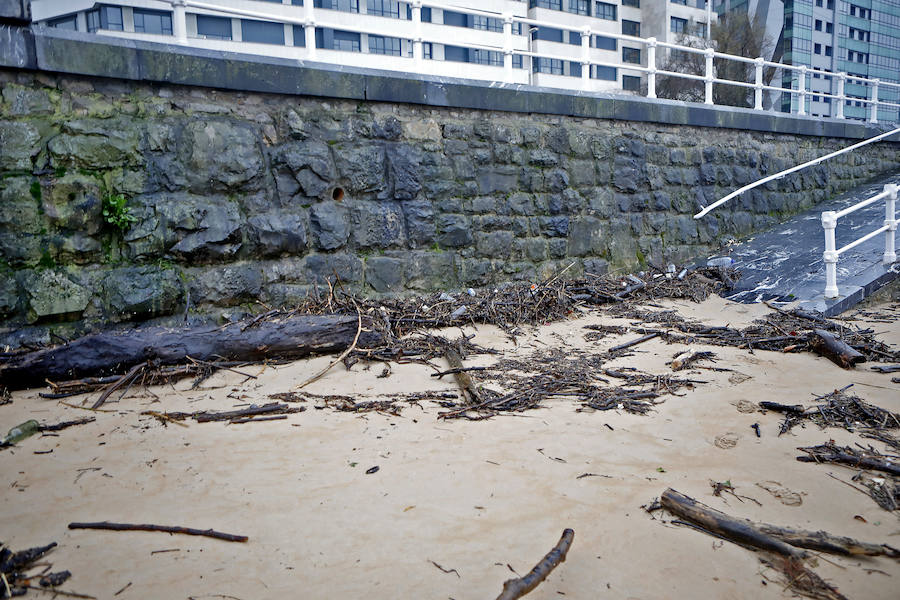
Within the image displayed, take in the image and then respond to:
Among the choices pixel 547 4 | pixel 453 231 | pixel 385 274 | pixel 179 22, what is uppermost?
pixel 547 4

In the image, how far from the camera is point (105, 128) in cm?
556

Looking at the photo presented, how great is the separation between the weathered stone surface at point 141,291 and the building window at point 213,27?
23.3 metres

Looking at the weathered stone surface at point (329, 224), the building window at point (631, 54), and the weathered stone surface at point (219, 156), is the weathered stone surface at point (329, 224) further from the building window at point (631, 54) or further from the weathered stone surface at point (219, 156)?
the building window at point (631, 54)

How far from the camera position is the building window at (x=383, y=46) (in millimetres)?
29906

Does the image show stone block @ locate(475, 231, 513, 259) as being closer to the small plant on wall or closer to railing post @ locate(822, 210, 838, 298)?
railing post @ locate(822, 210, 838, 298)

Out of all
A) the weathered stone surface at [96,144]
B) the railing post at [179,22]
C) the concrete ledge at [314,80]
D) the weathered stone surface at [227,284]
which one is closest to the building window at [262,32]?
the concrete ledge at [314,80]

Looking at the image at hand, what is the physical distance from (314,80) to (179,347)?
3294 mm

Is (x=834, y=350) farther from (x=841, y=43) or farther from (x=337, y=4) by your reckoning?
(x=841, y=43)

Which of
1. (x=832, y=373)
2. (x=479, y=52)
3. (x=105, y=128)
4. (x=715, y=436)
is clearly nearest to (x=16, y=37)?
(x=105, y=128)

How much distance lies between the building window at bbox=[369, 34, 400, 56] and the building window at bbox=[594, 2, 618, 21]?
15.5 metres

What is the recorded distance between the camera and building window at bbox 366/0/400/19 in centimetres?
→ 3016

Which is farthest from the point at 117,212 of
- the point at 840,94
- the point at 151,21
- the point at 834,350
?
the point at 151,21

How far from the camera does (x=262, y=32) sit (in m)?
26.7

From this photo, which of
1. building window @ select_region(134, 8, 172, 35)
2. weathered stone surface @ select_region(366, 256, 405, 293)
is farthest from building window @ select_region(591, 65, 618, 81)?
weathered stone surface @ select_region(366, 256, 405, 293)
